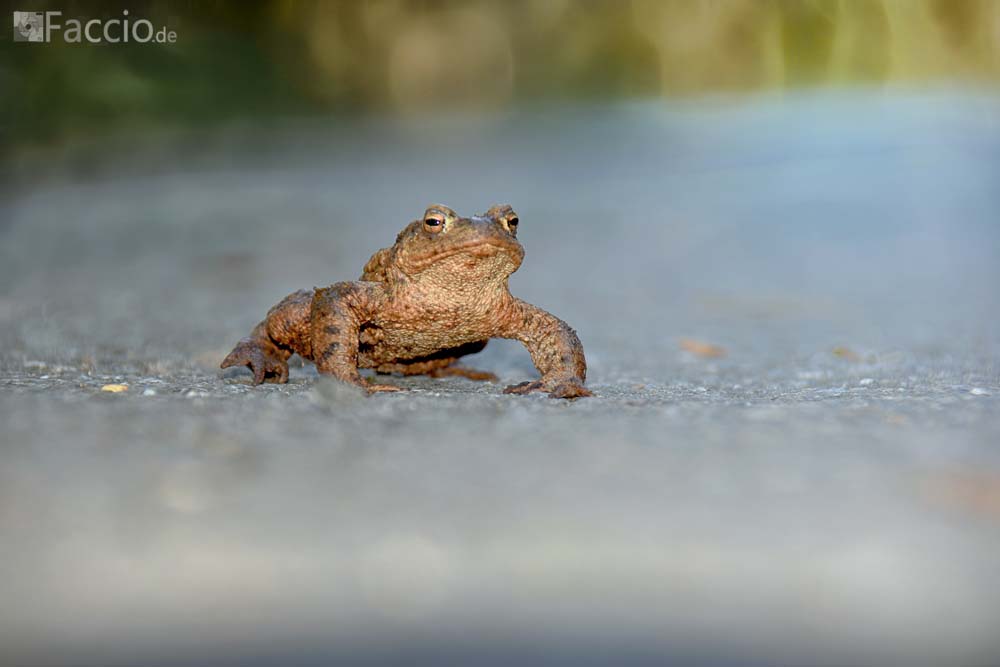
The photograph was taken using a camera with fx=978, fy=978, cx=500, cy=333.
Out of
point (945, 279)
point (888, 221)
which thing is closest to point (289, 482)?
point (945, 279)

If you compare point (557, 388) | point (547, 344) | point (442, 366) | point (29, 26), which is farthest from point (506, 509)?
point (29, 26)

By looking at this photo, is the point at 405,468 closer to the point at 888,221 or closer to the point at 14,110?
the point at 888,221

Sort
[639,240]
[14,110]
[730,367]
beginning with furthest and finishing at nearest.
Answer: [14,110]
[639,240]
[730,367]

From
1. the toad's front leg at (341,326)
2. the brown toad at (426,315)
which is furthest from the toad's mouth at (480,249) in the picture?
the toad's front leg at (341,326)

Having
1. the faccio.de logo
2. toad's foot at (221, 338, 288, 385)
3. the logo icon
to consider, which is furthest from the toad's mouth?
the logo icon

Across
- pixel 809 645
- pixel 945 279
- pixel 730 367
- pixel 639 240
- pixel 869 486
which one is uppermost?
pixel 639 240

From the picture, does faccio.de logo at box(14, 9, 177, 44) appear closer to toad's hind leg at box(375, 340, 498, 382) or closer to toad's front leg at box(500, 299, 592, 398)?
toad's hind leg at box(375, 340, 498, 382)

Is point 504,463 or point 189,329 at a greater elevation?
point 189,329
